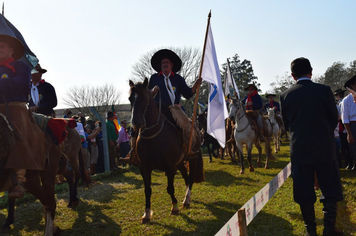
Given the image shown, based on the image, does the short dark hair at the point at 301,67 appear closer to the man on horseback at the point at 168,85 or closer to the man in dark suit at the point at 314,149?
the man in dark suit at the point at 314,149

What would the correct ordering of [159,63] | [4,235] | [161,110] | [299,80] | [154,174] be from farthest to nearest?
[154,174] < [159,63] < [161,110] < [4,235] < [299,80]

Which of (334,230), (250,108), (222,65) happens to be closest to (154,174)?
(250,108)

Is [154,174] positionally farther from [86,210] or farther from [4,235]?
[4,235]

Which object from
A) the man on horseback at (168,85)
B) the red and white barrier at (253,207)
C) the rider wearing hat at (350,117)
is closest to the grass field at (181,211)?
the red and white barrier at (253,207)

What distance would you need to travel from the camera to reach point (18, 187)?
3934 millimetres

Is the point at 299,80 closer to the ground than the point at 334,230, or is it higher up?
higher up

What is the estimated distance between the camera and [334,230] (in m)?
4.32

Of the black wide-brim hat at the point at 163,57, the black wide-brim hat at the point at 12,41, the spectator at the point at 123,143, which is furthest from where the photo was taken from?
the spectator at the point at 123,143

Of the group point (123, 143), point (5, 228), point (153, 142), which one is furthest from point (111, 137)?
point (153, 142)

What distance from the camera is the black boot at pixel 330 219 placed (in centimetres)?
423

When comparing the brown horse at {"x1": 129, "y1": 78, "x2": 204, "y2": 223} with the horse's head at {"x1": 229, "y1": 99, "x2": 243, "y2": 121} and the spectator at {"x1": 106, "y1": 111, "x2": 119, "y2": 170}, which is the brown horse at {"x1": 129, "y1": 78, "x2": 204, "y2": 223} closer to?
the horse's head at {"x1": 229, "y1": 99, "x2": 243, "y2": 121}

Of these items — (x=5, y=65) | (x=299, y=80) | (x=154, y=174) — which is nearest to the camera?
(x=5, y=65)

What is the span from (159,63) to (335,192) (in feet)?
14.3

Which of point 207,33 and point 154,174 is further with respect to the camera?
point 154,174
